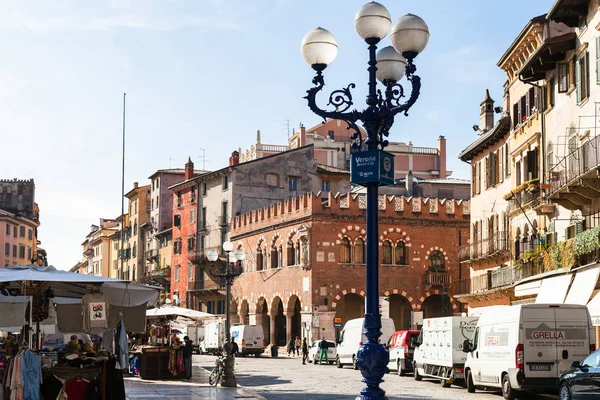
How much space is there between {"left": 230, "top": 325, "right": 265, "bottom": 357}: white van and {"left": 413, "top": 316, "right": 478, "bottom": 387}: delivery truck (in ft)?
85.1

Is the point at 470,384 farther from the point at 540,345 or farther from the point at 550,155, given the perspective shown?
the point at 550,155

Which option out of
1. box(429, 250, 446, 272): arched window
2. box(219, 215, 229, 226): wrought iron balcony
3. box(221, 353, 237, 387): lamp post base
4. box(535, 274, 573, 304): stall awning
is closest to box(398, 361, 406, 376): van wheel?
box(535, 274, 573, 304): stall awning

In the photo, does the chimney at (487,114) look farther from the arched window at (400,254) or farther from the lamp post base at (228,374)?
the lamp post base at (228,374)

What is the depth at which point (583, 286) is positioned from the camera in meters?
27.6

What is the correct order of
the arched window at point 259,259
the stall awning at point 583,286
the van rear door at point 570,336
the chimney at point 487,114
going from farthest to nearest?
the arched window at point 259,259, the chimney at point 487,114, the stall awning at point 583,286, the van rear door at point 570,336

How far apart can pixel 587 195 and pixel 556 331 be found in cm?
832

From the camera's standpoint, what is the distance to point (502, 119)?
133ft

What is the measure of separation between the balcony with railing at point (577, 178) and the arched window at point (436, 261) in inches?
1123

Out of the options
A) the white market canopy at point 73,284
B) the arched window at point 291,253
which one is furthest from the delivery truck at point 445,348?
the arched window at point 291,253

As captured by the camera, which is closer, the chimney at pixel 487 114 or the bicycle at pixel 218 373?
the bicycle at pixel 218 373

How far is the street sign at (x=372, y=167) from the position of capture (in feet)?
41.3

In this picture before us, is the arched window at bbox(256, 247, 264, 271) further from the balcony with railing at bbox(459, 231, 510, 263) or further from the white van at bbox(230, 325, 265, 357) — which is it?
the balcony with railing at bbox(459, 231, 510, 263)

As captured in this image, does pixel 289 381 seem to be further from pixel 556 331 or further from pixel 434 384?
pixel 556 331

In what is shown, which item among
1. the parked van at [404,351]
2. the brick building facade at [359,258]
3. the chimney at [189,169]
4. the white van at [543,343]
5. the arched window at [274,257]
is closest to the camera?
the white van at [543,343]
